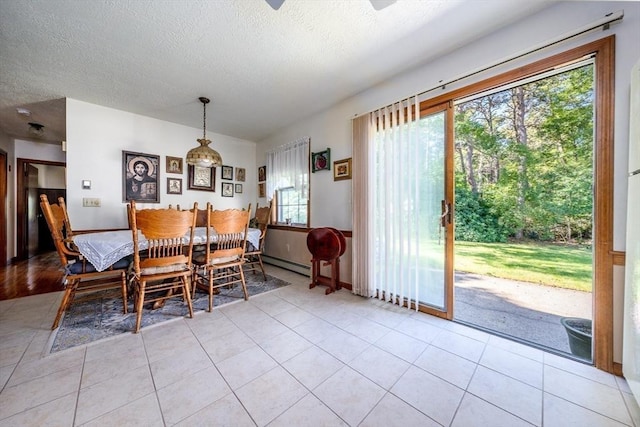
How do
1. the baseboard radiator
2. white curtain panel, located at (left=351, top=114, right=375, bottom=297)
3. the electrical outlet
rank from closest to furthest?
white curtain panel, located at (left=351, top=114, right=375, bottom=297) → the electrical outlet → the baseboard radiator

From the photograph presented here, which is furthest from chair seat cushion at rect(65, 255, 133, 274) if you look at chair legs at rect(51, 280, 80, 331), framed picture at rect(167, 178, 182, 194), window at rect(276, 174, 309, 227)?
window at rect(276, 174, 309, 227)

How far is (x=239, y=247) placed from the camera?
266cm

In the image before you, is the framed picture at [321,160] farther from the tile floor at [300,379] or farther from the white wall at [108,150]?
the white wall at [108,150]

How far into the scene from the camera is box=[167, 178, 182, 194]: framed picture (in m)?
3.72

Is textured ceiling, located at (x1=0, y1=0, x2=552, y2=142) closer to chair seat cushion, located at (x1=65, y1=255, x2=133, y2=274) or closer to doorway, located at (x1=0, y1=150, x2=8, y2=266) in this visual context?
doorway, located at (x1=0, y1=150, x2=8, y2=266)

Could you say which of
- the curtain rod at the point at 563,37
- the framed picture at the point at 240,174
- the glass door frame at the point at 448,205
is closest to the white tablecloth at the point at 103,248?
the framed picture at the point at 240,174

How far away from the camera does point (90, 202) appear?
3088mm

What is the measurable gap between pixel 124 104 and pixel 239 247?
258cm

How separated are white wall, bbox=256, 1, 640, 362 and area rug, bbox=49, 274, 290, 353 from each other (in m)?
A: 1.67

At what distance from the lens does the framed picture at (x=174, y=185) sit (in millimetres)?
3725

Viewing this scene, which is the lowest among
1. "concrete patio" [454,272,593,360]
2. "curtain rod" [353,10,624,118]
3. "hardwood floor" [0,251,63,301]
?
"concrete patio" [454,272,593,360]

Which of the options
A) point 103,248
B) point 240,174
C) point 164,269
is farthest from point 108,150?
point 164,269

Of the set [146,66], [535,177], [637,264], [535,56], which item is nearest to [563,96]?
[535,177]

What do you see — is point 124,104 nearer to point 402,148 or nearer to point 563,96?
point 402,148
